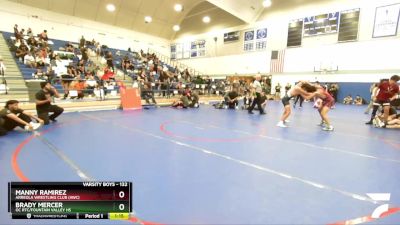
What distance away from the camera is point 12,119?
5.61 metres

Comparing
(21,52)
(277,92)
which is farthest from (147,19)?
(277,92)

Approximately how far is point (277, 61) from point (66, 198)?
70.6ft

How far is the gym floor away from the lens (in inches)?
91.9

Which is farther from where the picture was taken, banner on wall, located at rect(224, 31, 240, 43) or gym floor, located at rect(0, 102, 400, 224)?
banner on wall, located at rect(224, 31, 240, 43)

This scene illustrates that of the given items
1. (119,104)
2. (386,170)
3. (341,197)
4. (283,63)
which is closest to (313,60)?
(283,63)

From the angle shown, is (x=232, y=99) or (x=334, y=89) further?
(x=334, y=89)

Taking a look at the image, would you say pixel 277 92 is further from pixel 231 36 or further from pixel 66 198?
pixel 66 198

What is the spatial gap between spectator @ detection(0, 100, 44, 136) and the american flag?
19.3 meters

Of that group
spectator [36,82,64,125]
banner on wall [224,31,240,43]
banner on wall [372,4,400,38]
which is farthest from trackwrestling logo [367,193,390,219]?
banner on wall [224,31,240,43]

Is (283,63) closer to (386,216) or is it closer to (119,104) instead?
(119,104)

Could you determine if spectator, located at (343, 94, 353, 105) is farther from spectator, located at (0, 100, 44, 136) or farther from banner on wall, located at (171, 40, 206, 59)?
spectator, located at (0, 100, 44, 136)

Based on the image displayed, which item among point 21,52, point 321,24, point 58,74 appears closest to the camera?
point 58,74

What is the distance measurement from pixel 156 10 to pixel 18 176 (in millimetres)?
23481

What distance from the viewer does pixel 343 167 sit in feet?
12.0
